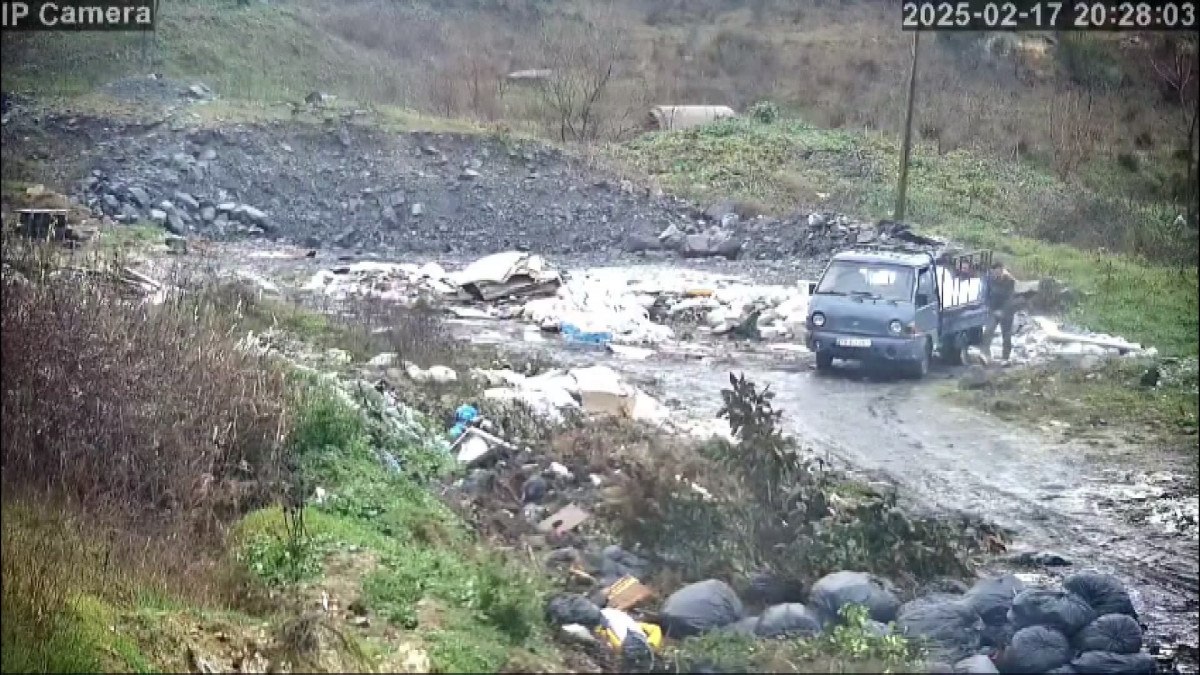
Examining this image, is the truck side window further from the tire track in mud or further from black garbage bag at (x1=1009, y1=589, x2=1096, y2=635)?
black garbage bag at (x1=1009, y1=589, x2=1096, y2=635)

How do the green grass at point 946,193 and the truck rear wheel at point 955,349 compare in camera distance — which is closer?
the green grass at point 946,193

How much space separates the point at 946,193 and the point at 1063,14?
2.35m

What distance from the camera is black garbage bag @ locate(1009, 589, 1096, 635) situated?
5.62m

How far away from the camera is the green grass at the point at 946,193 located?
7.60 meters

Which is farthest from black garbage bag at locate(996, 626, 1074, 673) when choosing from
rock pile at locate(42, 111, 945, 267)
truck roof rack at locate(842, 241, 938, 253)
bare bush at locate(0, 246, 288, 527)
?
rock pile at locate(42, 111, 945, 267)

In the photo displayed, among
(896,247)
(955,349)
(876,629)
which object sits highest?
(896,247)

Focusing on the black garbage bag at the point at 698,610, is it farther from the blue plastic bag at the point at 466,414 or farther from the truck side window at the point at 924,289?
the truck side window at the point at 924,289

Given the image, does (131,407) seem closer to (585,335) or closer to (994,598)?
(994,598)

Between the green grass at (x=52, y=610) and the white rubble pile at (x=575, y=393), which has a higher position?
the green grass at (x=52, y=610)

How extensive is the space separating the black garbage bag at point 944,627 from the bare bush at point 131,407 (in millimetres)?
3043

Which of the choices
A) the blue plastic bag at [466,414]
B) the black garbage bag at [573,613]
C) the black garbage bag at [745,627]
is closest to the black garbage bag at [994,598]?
the black garbage bag at [745,627]

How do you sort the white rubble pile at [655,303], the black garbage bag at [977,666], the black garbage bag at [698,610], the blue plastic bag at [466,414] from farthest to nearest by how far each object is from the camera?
the white rubble pile at [655,303], the blue plastic bag at [466,414], the black garbage bag at [698,610], the black garbage bag at [977,666]

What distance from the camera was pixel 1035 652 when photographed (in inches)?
214

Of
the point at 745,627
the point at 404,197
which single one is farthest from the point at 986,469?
the point at 404,197
